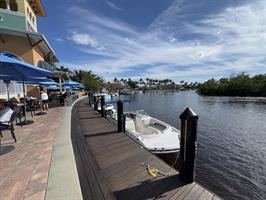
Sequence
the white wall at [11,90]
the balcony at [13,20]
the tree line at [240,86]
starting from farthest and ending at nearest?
1. the tree line at [240,86]
2. the balcony at [13,20]
3. the white wall at [11,90]

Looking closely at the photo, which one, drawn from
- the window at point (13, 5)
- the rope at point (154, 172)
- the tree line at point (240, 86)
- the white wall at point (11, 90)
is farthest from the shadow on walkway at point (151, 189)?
the tree line at point (240, 86)

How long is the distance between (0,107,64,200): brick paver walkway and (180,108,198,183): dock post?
96.6 inches

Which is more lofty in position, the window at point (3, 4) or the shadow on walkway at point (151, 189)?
the window at point (3, 4)

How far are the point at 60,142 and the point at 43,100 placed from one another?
8923 mm

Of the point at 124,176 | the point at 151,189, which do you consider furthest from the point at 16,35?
the point at 151,189

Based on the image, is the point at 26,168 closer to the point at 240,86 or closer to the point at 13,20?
the point at 13,20

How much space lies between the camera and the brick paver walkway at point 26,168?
292cm

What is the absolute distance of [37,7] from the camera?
18.7 m

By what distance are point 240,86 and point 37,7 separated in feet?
238

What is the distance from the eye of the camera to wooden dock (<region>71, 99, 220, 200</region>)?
9.96 ft

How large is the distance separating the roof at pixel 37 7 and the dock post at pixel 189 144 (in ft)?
64.5

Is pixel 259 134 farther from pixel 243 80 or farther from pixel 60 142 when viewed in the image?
pixel 243 80

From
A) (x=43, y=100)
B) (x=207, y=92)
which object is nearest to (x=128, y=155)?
(x=43, y=100)

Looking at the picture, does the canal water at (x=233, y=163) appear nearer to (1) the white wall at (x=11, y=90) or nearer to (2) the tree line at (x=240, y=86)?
(1) the white wall at (x=11, y=90)
